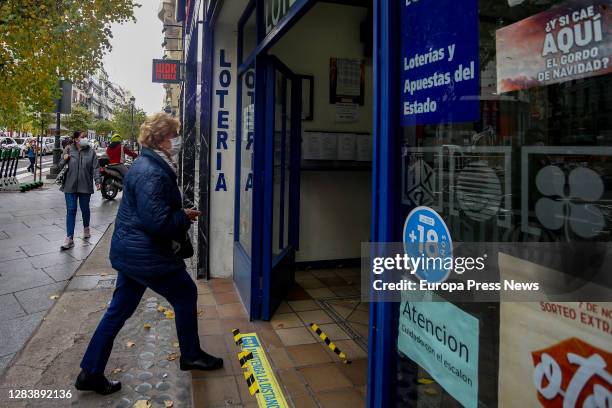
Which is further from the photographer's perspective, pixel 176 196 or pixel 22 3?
pixel 22 3

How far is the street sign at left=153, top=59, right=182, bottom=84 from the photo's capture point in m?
9.57

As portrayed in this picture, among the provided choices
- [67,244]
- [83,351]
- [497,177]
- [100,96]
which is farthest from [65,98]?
[100,96]

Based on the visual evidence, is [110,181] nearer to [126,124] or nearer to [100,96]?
[126,124]

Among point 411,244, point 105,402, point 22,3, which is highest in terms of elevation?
point 22,3

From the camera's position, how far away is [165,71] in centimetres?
969

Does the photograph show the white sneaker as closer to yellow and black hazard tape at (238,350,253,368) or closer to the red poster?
yellow and black hazard tape at (238,350,253,368)

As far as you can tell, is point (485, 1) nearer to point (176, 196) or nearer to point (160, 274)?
point (176, 196)

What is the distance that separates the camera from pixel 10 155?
14461mm

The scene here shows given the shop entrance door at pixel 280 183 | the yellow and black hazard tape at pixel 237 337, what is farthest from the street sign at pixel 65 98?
the yellow and black hazard tape at pixel 237 337

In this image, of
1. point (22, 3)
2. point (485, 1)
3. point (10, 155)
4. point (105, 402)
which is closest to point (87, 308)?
point (105, 402)

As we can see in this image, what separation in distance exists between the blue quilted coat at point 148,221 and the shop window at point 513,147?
1.60 metres

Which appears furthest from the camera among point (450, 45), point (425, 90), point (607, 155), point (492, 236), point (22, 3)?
point (22, 3)

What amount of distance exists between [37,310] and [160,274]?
2337 millimetres

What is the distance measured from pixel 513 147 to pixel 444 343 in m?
0.70
